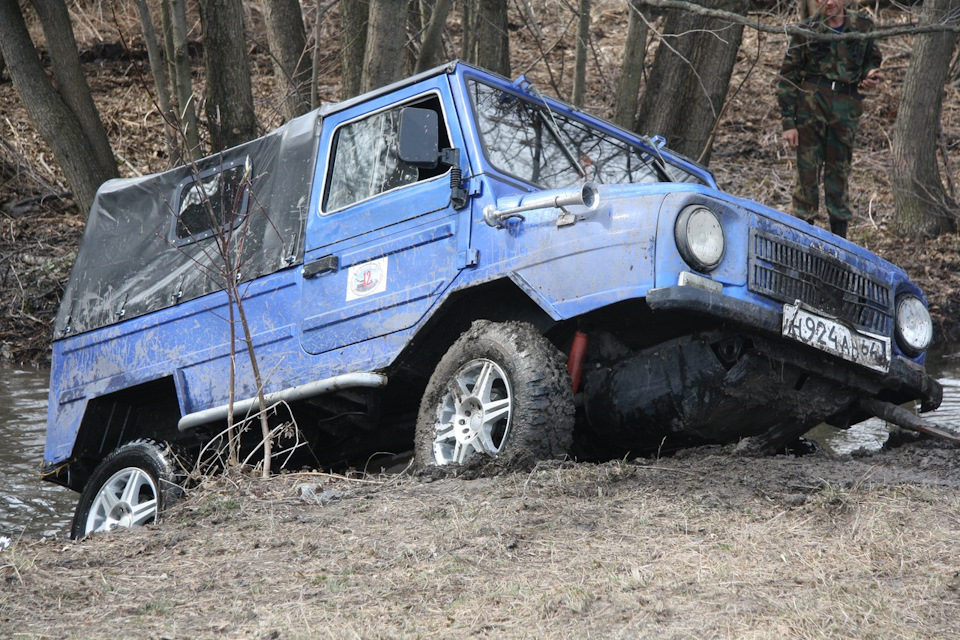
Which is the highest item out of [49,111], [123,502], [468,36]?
[468,36]

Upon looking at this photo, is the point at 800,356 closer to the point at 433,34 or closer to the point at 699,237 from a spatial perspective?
the point at 699,237

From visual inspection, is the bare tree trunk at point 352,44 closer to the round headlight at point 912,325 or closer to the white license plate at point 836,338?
the round headlight at point 912,325

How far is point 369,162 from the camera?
616cm

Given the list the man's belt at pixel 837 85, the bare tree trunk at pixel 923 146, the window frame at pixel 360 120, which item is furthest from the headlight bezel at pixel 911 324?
the bare tree trunk at pixel 923 146

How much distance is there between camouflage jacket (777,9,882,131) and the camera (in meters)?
8.59

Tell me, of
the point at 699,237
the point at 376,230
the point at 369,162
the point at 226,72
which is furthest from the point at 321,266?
the point at 226,72

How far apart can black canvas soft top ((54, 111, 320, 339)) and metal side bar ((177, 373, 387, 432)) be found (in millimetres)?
723

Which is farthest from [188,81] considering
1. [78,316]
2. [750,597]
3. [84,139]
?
[750,597]

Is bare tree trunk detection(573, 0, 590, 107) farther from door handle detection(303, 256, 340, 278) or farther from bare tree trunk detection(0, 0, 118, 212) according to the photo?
door handle detection(303, 256, 340, 278)

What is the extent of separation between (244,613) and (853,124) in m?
6.59

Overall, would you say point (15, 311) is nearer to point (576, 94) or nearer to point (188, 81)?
point (188, 81)

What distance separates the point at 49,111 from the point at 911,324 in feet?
25.0

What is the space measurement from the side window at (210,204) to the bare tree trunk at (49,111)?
337 centimetres

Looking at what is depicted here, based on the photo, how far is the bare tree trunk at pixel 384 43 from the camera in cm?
834
